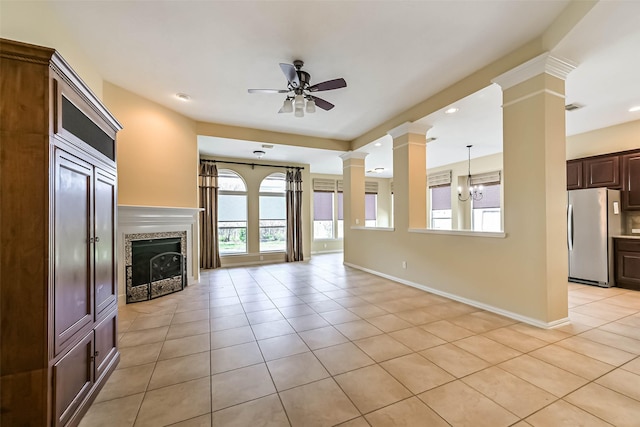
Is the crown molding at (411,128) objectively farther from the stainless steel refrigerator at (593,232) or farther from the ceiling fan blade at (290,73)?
the stainless steel refrigerator at (593,232)

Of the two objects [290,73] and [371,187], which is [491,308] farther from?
[371,187]

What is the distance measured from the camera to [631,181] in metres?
4.65

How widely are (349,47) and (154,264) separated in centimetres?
441

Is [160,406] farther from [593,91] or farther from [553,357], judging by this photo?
[593,91]

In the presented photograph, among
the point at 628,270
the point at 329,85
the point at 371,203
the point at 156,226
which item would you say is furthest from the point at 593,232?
the point at 156,226

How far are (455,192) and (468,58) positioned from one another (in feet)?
19.2

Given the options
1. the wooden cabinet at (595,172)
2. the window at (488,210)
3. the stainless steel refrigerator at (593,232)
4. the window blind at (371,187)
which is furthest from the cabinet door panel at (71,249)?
the window blind at (371,187)

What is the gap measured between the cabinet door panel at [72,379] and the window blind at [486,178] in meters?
8.59

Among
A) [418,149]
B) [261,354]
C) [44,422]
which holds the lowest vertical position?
[261,354]

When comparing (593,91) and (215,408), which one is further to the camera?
(593,91)

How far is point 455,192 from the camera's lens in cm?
830

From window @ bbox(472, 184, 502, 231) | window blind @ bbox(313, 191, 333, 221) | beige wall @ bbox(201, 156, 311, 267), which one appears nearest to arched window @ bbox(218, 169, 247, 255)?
beige wall @ bbox(201, 156, 311, 267)

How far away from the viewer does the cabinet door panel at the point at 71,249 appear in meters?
1.48

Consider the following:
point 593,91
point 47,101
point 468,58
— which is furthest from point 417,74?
point 47,101
